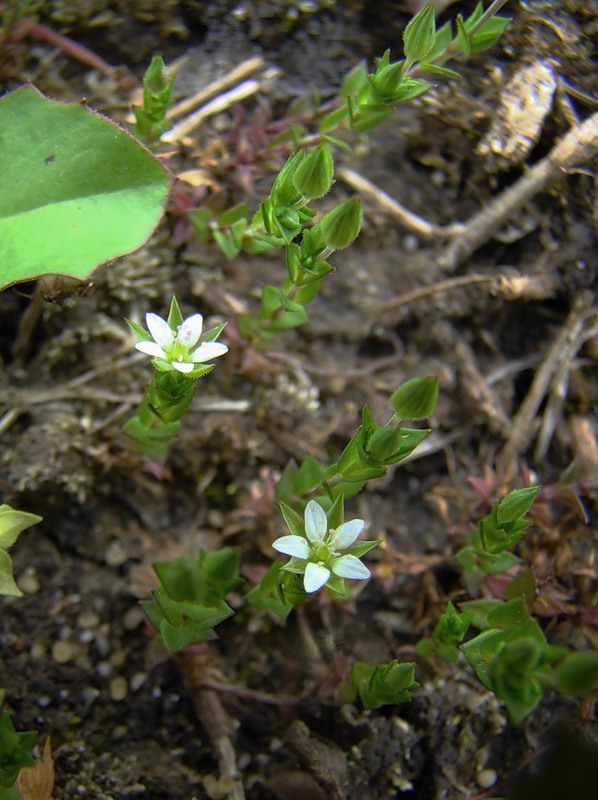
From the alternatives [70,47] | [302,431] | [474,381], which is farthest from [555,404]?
[70,47]

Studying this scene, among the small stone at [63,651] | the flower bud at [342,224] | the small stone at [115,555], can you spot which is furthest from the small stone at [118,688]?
the flower bud at [342,224]

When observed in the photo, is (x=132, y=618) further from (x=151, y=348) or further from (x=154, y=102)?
(x=154, y=102)

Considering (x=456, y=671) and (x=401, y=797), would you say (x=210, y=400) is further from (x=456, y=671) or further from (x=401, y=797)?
(x=401, y=797)

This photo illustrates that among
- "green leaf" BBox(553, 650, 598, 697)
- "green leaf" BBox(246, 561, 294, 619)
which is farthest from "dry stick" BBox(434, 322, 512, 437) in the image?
"green leaf" BBox(553, 650, 598, 697)

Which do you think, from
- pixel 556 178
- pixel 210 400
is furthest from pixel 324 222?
pixel 556 178

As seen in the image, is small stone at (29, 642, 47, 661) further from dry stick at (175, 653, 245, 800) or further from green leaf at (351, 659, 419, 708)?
green leaf at (351, 659, 419, 708)

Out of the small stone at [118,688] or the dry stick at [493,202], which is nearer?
the small stone at [118,688]

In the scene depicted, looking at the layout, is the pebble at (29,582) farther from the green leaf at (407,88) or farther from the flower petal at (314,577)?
the green leaf at (407,88)
